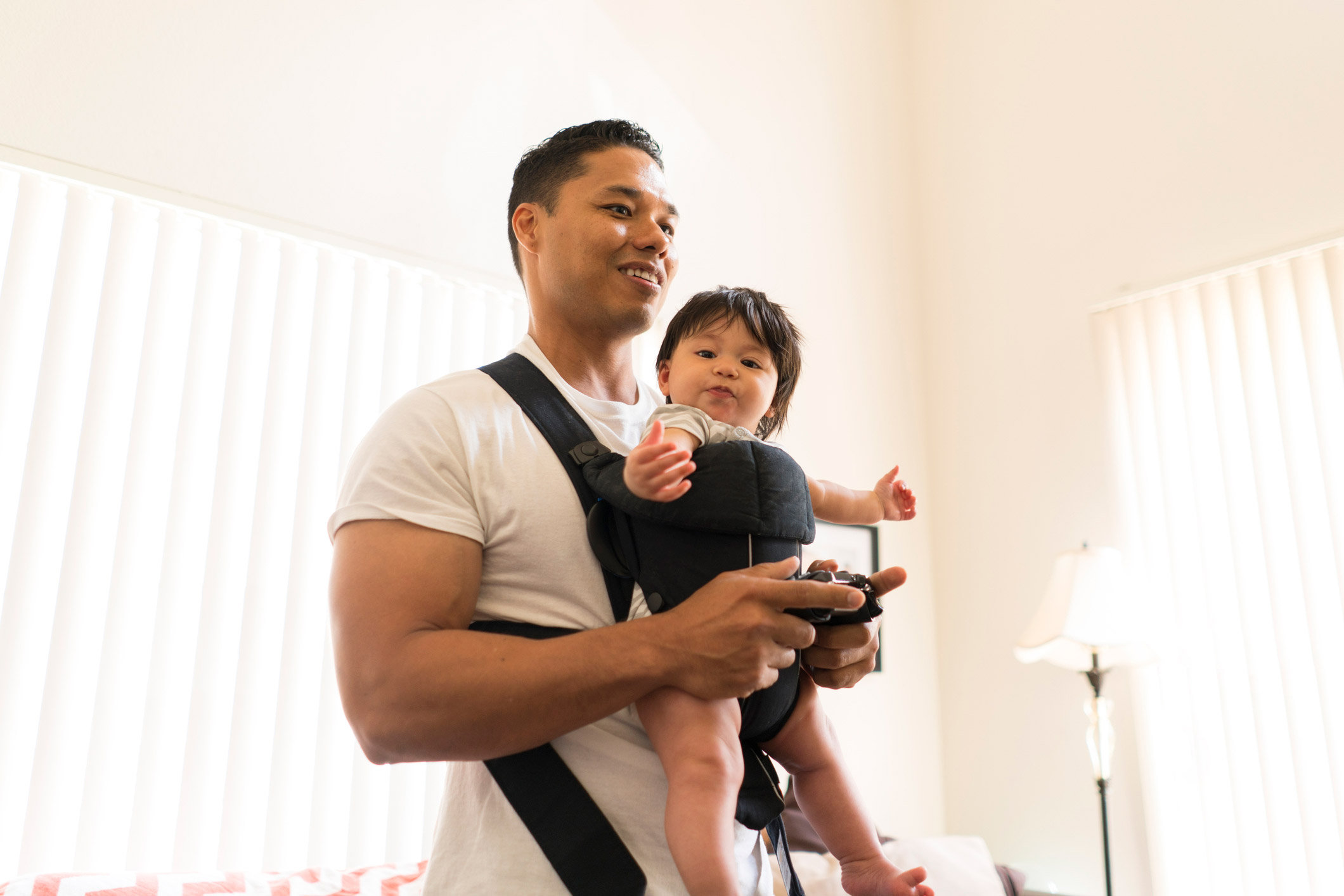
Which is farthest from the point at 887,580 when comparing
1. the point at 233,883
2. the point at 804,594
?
the point at 233,883

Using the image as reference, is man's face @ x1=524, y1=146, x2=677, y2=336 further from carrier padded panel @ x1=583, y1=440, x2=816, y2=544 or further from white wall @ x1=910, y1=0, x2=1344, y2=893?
white wall @ x1=910, y1=0, x2=1344, y2=893

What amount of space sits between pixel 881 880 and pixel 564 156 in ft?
3.58

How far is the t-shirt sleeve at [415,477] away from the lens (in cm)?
97

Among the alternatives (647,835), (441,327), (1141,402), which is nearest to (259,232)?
(441,327)

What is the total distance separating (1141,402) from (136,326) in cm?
322

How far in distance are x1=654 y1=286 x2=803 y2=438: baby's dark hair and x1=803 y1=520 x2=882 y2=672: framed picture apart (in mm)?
1937

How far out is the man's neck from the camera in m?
1.30

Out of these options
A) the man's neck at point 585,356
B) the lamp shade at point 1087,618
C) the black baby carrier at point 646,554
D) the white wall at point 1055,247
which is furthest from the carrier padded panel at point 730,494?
the white wall at point 1055,247

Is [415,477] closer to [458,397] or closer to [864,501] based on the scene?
[458,397]

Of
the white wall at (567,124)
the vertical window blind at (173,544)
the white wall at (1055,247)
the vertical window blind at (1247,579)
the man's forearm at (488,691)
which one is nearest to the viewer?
the man's forearm at (488,691)

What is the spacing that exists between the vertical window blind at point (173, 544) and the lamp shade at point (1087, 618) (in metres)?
1.97

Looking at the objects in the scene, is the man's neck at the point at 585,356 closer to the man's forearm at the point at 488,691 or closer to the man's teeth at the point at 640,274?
the man's teeth at the point at 640,274

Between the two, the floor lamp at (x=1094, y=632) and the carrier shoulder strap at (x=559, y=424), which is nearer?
the carrier shoulder strap at (x=559, y=424)

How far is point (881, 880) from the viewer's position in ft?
3.79
